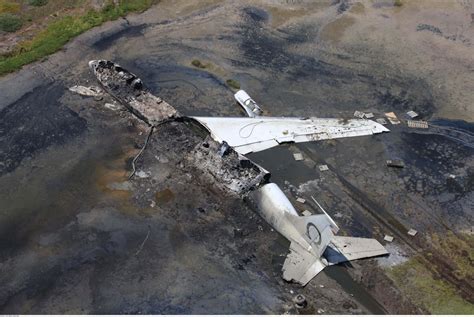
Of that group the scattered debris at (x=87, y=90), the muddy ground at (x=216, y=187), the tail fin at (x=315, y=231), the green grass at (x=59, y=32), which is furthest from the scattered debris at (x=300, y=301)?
the green grass at (x=59, y=32)

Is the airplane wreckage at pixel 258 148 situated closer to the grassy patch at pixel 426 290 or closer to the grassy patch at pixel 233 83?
the grassy patch at pixel 426 290

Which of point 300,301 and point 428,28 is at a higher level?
point 428,28

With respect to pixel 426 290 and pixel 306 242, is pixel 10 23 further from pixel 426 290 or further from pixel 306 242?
pixel 426 290

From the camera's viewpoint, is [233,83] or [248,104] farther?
[233,83]

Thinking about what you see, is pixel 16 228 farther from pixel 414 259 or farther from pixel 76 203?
pixel 414 259

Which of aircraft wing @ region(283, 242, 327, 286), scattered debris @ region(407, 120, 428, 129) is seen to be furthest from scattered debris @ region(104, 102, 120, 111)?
scattered debris @ region(407, 120, 428, 129)

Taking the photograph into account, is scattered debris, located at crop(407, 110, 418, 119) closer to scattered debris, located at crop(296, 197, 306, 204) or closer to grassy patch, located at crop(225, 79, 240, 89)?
scattered debris, located at crop(296, 197, 306, 204)

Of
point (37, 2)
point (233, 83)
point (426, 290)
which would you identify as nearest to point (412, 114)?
point (233, 83)
